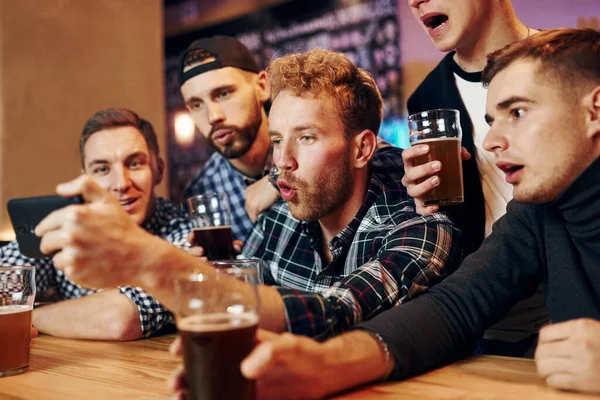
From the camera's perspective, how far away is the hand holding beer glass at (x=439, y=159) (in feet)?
5.14

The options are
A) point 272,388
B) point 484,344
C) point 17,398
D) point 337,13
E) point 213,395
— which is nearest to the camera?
point 213,395

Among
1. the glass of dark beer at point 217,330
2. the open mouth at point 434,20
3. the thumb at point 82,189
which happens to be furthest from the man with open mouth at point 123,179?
the glass of dark beer at point 217,330

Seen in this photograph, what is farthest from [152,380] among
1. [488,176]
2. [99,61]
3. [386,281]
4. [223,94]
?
[99,61]

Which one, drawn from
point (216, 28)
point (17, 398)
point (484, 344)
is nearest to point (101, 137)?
point (17, 398)

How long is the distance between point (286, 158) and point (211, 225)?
1.41 feet

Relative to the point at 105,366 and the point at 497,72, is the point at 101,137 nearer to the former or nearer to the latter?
the point at 105,366

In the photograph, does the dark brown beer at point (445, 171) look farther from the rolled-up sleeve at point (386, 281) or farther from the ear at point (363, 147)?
the ear at point (363, 147)

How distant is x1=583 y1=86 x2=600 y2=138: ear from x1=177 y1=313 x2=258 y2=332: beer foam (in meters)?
0.89

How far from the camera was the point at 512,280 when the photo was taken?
1.36 m

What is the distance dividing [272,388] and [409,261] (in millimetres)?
578

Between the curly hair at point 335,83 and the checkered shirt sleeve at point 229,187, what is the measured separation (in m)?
1.11

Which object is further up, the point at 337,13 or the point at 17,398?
the point at 337,13

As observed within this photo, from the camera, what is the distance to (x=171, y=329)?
177 centimetres

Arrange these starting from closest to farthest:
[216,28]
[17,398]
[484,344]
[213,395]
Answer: [213,395] → [17,398] → [484,344] → [216,28]
